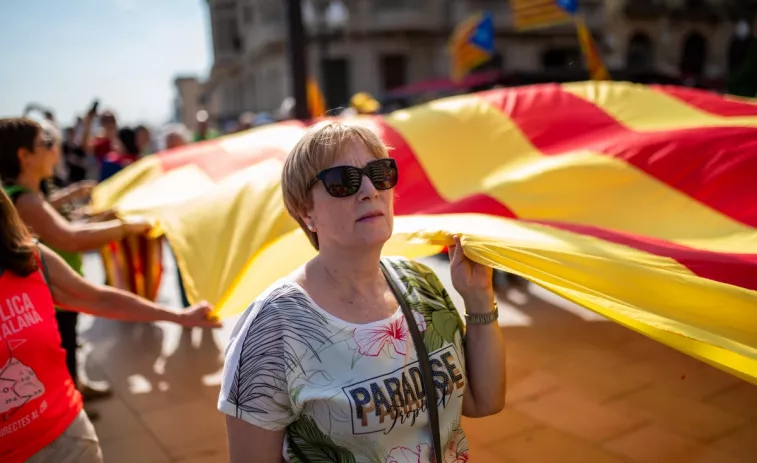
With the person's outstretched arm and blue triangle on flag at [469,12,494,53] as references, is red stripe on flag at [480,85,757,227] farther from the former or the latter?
blue triangle on flag at [469,12,494,53]

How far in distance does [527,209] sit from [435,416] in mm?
1496

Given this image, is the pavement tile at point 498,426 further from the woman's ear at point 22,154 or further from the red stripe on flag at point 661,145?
the woman's ear at point 22,154

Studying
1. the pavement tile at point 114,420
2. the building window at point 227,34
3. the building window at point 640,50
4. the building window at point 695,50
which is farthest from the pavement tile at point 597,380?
the building window at point 227,34

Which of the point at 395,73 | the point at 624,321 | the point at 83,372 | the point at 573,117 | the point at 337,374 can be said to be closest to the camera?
the point at 337,374

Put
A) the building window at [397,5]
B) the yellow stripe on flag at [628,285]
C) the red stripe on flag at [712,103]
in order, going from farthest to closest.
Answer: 1. the building window at [397,5]
2. the red stripe on flag at [712,103]
3. the yellow stripe on flag at [628,285]

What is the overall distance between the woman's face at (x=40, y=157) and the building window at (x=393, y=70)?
84.6 ft

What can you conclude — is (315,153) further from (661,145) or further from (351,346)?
(661,145)

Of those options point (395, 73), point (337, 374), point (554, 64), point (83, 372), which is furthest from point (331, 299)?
point (554, 64)

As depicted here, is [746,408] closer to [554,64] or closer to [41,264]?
[41,264]

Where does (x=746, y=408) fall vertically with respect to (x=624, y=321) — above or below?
below

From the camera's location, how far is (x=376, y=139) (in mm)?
1529

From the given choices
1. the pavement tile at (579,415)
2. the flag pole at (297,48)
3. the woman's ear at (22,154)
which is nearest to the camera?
the woman's ear at (22,154)

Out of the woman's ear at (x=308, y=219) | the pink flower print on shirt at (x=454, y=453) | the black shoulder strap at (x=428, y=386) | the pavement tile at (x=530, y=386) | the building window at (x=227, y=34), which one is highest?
the building window at (x=227, y=34)

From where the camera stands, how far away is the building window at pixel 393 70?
91.0 feet
